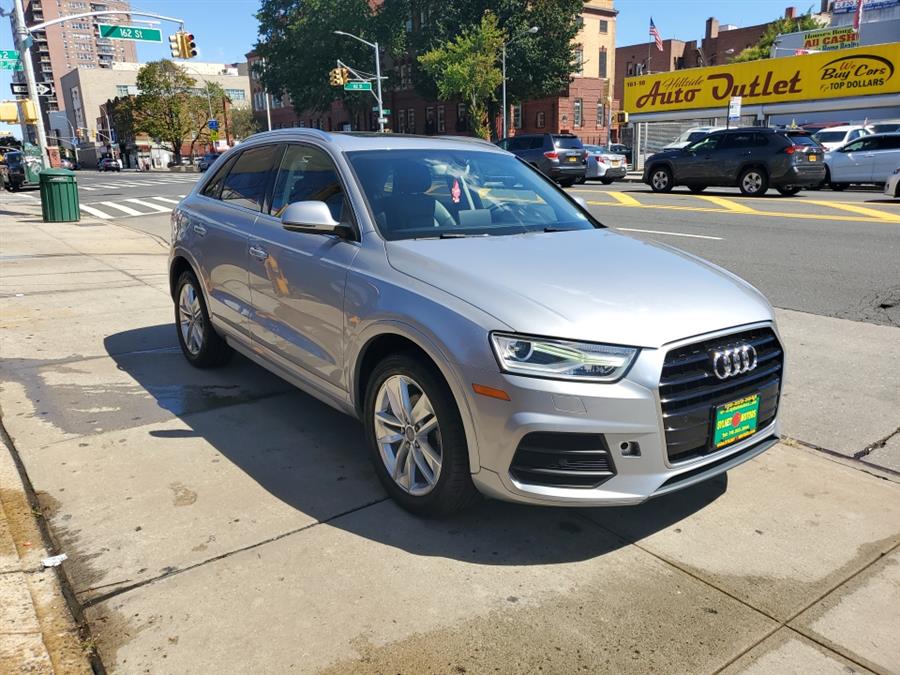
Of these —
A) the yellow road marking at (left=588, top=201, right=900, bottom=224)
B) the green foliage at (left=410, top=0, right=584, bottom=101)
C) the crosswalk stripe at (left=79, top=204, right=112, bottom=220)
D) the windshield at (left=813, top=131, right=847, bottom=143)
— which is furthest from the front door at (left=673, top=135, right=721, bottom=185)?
the green foliage at (left=410, top=0, right=584, bottom=101)

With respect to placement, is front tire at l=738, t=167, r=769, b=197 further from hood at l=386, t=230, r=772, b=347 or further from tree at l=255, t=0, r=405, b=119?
tree at l=255, t=0, r=405, b=119

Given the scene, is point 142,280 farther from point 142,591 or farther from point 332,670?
point 332,670

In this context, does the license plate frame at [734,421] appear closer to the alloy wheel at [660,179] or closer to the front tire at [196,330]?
the front tire at [196,330]

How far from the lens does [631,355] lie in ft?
9.16

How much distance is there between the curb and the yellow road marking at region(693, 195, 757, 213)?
48.3 ft

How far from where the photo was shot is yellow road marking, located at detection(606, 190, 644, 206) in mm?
17844

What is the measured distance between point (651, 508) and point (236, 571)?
76.3 inches

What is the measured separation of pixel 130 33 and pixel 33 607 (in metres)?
24.4

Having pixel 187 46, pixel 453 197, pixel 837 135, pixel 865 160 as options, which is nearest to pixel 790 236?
Result: pixel 453 197

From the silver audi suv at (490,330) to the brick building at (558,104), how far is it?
52.2m

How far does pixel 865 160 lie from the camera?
806 inches

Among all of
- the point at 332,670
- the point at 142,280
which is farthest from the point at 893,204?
the point at 332,670

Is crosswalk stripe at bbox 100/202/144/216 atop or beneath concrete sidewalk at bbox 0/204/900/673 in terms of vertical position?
atop

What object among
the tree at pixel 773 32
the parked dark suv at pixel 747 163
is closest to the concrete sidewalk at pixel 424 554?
the parked dark suv at pixel 747 163
